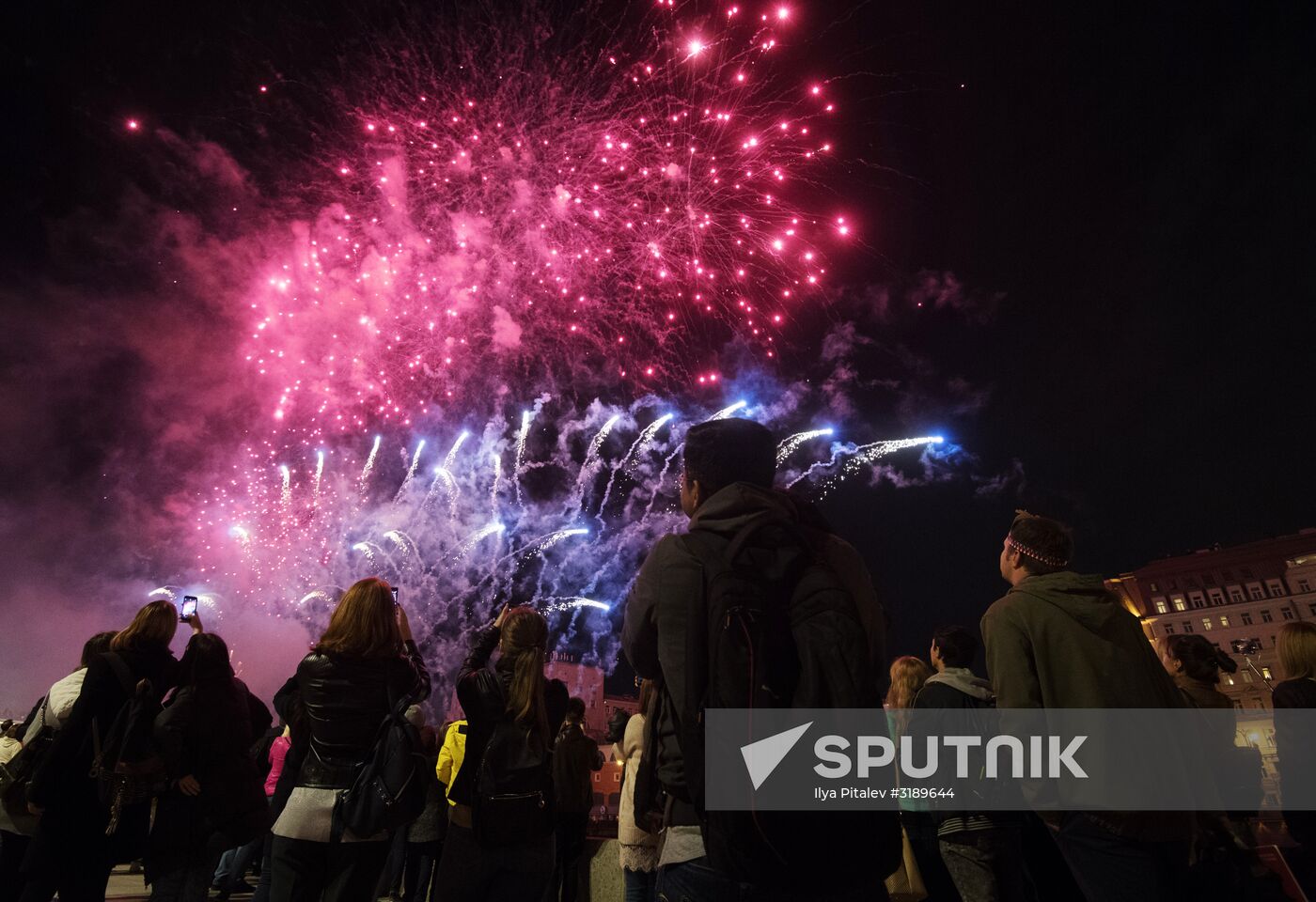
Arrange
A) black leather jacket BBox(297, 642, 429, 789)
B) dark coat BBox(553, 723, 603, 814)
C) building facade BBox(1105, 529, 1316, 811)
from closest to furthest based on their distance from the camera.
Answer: black leather jacket BBox(297, 642, 429, 789), dark coat BBox(553, 723, 603, 814), building facade BBox(1105, 529, 1316, 811)

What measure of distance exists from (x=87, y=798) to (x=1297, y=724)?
8211mm

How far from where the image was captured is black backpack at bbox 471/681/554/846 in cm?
357

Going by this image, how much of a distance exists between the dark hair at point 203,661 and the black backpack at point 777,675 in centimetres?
394

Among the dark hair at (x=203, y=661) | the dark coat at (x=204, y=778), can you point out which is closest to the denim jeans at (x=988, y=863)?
the dark coat at (x=204, y=778)

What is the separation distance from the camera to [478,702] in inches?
152

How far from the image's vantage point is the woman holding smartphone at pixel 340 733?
3.29 meters

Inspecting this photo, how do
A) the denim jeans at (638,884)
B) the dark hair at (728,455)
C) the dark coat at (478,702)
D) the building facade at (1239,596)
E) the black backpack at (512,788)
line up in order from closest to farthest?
the dark hair at (728,455) → the black backpack at (512,788) → the dark coat at (478,702) → the denim jeans at (638,884) → the building facade at (1239,596)

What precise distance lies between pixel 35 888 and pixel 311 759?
6.82ft

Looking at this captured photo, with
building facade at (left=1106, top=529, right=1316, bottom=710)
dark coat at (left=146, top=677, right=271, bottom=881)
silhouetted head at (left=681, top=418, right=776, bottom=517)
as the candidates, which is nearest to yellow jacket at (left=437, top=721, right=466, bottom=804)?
dark coat at (left=146, top=677, right=271, bottom=881)

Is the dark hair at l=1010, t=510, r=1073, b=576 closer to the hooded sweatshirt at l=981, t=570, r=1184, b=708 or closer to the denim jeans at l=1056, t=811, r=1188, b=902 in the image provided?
the hooded sweatshirt at l=981, t=570, r=1184, b=708

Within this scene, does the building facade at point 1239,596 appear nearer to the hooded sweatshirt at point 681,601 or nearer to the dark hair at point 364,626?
the hooded sweatshirt at point 681,601

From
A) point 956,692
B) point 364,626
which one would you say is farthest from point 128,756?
point 956,692

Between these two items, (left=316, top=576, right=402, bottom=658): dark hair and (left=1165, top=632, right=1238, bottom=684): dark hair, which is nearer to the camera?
(left=316, top=576, right=402, bottom=658): dark hair

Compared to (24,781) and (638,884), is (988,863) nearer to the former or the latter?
(638,884)
